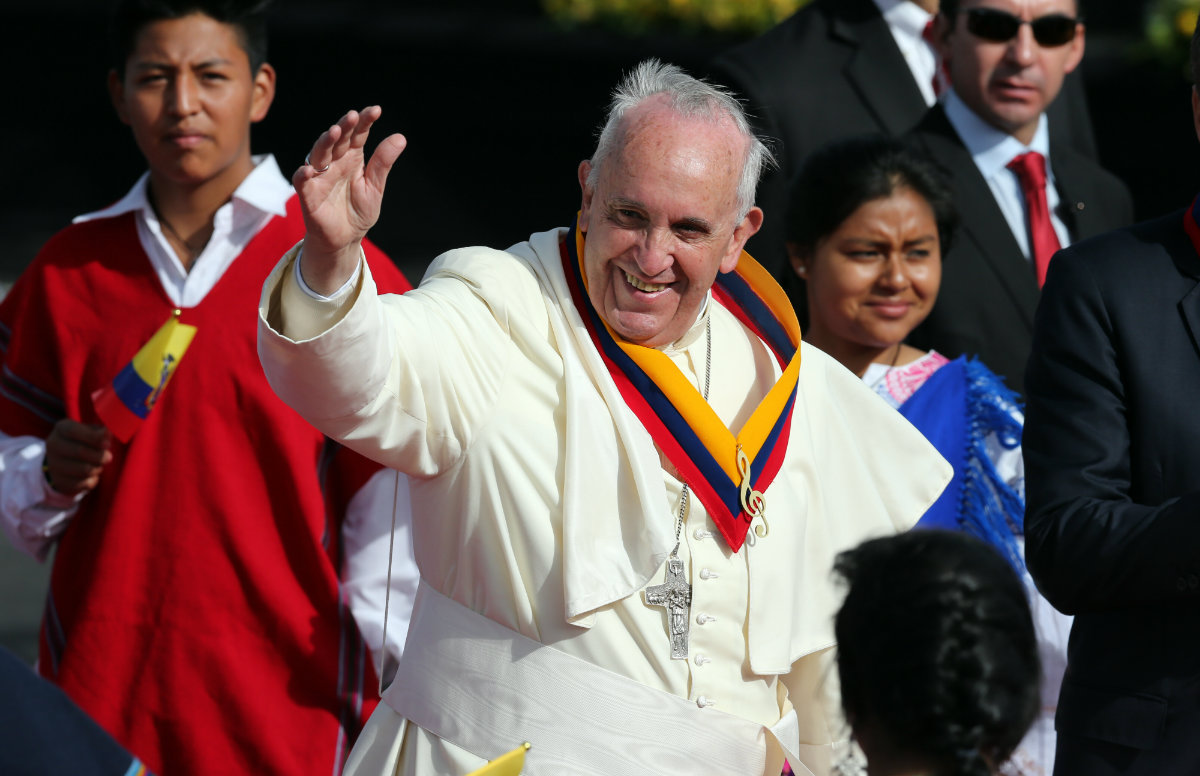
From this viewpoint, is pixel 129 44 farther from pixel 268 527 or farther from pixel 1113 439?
pixel 1113 439

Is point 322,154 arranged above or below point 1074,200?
above

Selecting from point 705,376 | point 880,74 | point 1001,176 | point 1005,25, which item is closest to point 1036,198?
point 1001,176

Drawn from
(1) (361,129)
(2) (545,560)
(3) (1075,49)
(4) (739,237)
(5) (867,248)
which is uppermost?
(3) (1075,49)

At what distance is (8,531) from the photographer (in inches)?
159

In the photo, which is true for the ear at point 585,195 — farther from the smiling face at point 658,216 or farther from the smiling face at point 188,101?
the smiling face at point 188,101

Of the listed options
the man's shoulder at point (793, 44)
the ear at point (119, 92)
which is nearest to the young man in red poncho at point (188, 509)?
the ear at point (119, 92)

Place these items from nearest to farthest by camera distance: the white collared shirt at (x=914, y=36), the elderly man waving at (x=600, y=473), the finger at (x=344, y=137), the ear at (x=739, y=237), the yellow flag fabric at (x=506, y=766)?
the yellow flag fabric at (x=506, y=766) < the finger at (x=344, y=137) < the elderly man waving at (x=600, y=473) < the ear at (x=739, y=237) < the white collared shirt at (x=914, y=36)

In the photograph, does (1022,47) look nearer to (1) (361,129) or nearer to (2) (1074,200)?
(2) (1074,200)

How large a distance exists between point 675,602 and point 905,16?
301cm

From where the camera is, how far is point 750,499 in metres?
3.01

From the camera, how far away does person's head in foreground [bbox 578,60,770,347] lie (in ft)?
9.82

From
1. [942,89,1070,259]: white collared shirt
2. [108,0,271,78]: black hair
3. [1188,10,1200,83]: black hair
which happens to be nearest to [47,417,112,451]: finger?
[108,0,271,78]: black hair

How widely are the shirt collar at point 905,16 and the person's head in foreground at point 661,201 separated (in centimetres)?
243

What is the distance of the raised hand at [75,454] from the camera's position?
380cm
